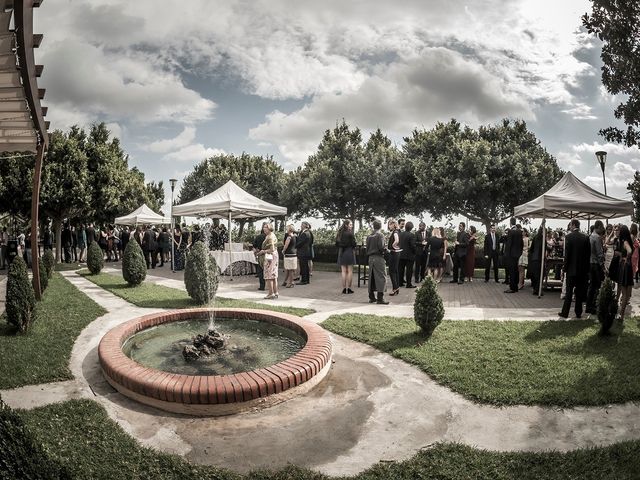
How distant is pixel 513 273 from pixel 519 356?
686 centimetres

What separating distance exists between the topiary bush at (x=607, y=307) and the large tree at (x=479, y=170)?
57.9 ft

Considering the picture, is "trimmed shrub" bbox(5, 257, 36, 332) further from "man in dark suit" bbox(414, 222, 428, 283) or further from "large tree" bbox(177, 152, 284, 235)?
"large tree" bbox(177, 152, 284, 235)

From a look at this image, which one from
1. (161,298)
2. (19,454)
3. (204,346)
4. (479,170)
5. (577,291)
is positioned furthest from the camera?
(479,170)

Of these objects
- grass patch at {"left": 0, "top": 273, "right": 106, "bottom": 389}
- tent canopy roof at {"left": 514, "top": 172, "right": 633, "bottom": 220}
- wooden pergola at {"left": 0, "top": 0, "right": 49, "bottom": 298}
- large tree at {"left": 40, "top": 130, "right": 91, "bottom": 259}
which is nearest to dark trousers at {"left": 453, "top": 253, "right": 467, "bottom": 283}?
tent canopy roof at {"left": 514, "top": 172, "right": 633, "bottom": 220}

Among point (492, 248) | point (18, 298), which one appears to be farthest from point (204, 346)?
point (492, 248)

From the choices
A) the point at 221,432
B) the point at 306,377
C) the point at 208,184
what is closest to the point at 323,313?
the point at 306,377

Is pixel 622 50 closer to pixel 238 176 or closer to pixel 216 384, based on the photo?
pixel 216 384

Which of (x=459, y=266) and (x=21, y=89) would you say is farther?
(x=459, y=266)

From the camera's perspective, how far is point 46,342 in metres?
6.19

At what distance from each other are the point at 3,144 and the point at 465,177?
72.3 ft

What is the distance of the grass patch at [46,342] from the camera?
4.91 m

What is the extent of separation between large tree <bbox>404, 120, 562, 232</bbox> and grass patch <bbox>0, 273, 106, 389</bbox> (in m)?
20.3

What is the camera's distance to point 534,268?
11.8 metres

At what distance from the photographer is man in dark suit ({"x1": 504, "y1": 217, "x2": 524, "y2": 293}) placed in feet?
38.8
